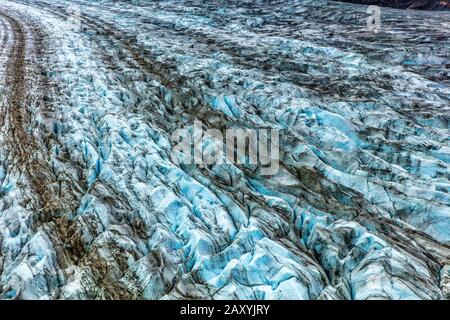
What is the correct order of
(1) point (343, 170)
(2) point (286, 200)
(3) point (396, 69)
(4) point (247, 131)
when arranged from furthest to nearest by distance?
(3) point (396, 69)
(4) point (247, 131)
(1) point (343, 170)
(2) point (286, 200)

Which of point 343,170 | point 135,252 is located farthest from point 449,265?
point 135,252

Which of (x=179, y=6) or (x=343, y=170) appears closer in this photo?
(x=343, y=170)

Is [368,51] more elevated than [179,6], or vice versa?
[179,6]

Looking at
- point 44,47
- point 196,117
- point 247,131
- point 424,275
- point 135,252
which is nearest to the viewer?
point 424,275

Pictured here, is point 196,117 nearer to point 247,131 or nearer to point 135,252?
point 247,131

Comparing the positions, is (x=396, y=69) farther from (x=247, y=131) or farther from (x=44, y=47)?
(x=44, y=47)
